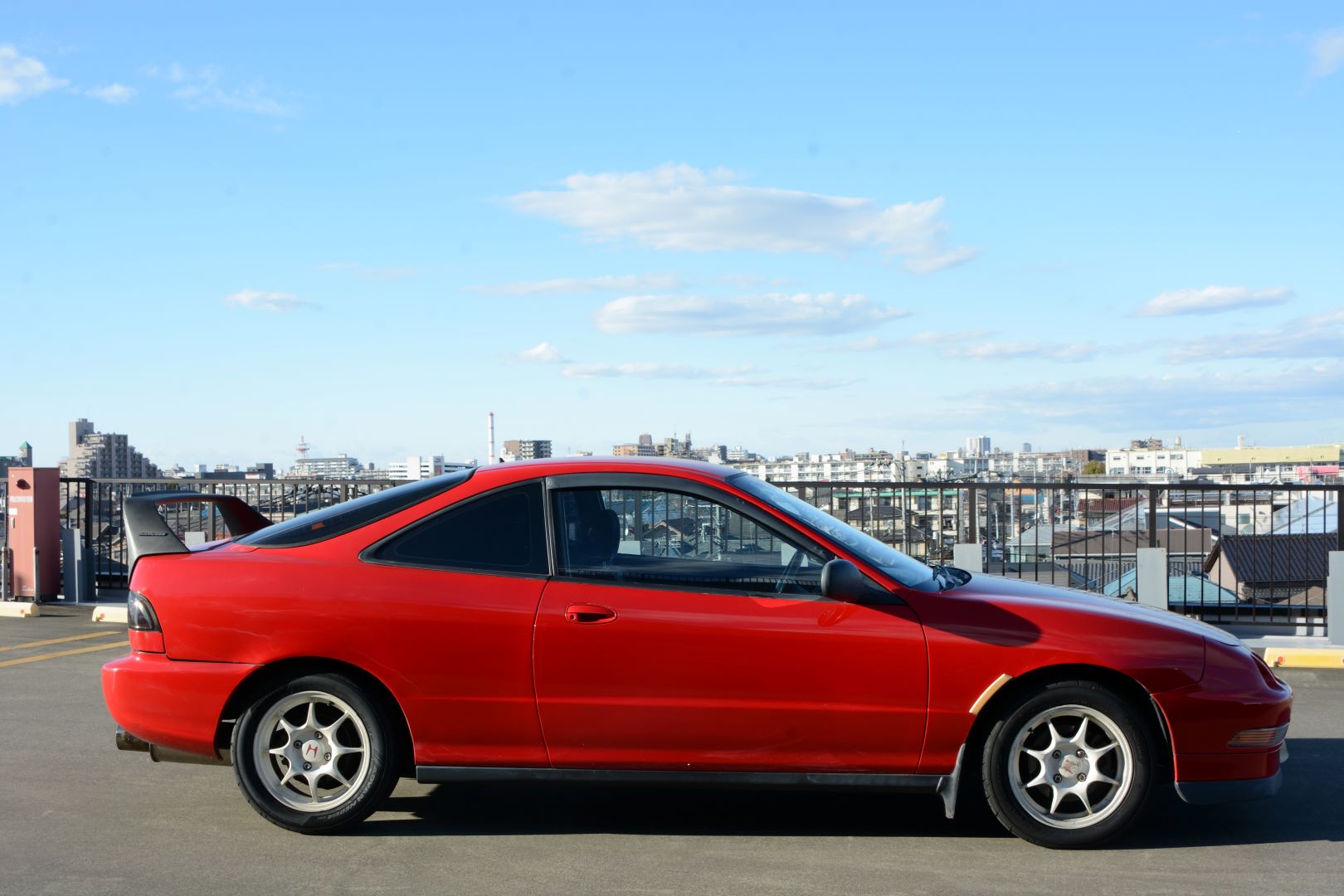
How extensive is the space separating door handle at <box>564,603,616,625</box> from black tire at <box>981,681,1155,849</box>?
1.60 meters

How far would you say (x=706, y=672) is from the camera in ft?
15.9

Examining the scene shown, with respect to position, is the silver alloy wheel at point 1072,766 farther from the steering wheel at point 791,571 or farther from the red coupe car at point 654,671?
the steering wheel at point 791,571

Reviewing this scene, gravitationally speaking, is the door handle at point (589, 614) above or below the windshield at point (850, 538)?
below

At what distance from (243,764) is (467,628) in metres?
1.11

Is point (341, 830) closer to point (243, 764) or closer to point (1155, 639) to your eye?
point (243, 764)

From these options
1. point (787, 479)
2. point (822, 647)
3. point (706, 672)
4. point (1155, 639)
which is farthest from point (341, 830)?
point (787, 479)

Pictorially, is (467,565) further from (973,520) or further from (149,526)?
(973,520)

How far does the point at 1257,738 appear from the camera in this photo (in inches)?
192

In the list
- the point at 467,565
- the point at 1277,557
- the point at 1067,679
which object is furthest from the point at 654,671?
the point at 1277,557

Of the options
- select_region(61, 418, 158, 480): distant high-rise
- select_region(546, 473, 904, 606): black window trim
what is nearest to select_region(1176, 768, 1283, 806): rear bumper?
select_region(546, 473, 904, 606): black window trim

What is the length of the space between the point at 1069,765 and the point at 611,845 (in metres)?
1.87

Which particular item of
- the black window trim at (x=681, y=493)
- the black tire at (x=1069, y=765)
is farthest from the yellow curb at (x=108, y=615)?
the black tire at (x=1069, y=765)

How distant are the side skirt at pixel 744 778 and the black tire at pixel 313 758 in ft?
0.94

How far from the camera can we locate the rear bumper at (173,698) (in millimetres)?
5047
